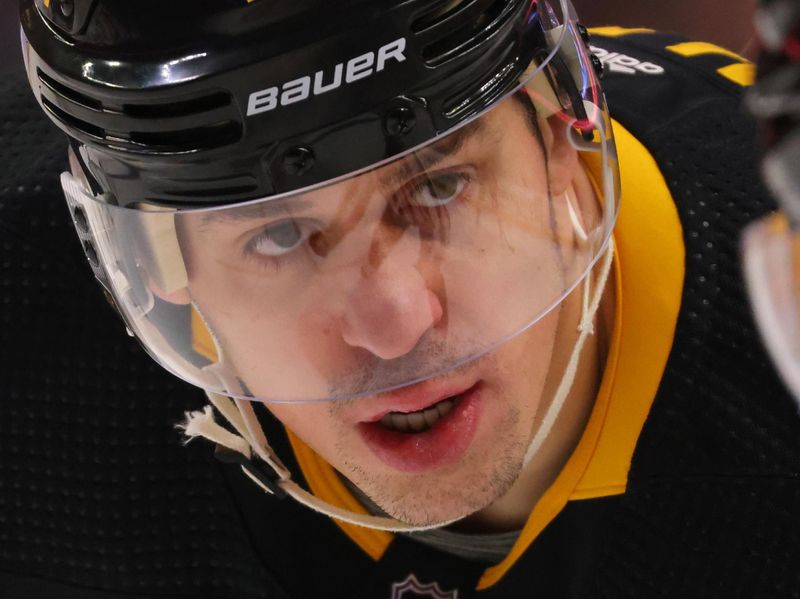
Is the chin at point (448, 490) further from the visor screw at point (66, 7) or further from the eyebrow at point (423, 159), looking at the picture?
the visor screw at point (66, 7)

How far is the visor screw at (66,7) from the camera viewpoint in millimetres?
700

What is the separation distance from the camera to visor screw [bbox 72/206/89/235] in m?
0.84

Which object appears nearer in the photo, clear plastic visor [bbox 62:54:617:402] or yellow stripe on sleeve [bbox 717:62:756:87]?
clear plastic visor [bbox 62:54:617:402]

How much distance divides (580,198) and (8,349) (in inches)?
24.0

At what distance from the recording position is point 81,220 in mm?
853

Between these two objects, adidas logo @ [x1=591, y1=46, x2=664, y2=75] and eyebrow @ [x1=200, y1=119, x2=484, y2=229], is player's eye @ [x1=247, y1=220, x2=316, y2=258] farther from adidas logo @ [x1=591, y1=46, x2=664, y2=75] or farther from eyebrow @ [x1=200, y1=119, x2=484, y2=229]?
adidas logo @ [x1=591, y1=46, x2=664, y2=75]

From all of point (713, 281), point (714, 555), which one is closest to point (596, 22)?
point (713, 281)

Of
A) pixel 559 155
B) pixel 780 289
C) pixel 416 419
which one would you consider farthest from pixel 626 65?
pixel 780 289

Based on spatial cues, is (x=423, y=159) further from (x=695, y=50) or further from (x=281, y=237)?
(x=695, y=50)

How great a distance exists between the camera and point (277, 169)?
0.68 metres

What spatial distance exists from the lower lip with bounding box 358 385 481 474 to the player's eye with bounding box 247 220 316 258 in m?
0.19

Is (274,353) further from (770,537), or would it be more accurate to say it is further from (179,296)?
(770,537)

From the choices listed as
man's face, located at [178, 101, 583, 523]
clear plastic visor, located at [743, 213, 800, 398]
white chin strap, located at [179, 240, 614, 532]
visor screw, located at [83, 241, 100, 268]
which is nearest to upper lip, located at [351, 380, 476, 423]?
man's face, located at [178, 101, 583, 523]

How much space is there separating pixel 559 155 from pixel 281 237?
209 mm
